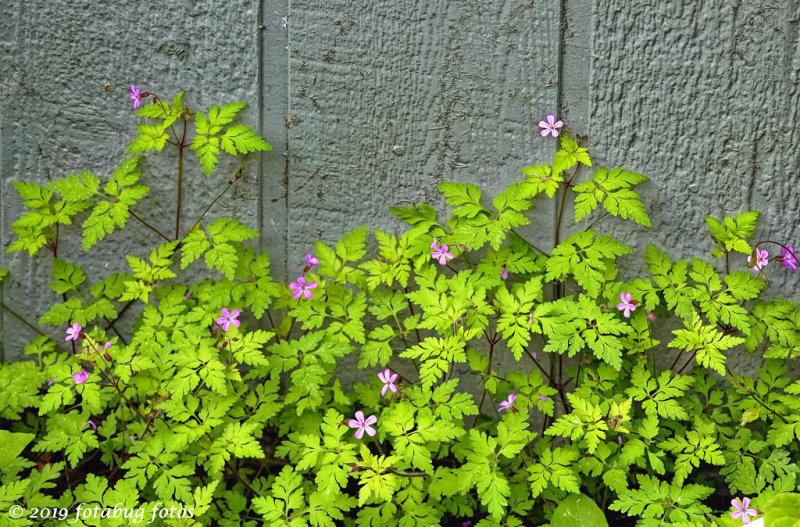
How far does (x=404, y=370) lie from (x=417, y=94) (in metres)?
1.12

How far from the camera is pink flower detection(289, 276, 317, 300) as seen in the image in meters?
2.75

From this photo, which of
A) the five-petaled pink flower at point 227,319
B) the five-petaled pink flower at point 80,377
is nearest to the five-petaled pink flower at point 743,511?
the five-petaled pink flower at point 227,319

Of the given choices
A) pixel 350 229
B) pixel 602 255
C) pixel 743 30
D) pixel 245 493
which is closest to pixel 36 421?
pixel 245 493

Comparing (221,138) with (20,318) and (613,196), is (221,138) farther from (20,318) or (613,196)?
(613,196)

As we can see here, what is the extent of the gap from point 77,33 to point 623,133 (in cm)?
217

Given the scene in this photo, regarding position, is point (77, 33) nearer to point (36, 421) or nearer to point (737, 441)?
point (36, 421)

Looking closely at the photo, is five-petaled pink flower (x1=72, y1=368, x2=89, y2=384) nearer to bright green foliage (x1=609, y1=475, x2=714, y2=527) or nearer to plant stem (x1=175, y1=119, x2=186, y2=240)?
plant stem (x1=175, y1=119, x2=186, y2=240)

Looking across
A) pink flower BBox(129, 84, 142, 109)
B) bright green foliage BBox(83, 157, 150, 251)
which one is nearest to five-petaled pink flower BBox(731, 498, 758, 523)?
bright green foliage BBox(83, 157, 150, 251)

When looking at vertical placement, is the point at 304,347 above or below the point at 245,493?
above

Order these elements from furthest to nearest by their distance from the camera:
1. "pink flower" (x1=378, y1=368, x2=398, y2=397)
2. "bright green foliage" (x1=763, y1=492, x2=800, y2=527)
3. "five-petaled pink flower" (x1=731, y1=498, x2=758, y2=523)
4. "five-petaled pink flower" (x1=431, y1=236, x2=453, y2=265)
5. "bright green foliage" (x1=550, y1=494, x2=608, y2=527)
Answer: "five-petaled pink flower" (x1=431, y1=236, x2=453, y2=265), "pink flower" (x1=378, y1=368, x2=398, y2=397), "bright green foliage" (x1=550, y1=494, x2=608, y2=527), "five-petaled pink flower" (x1=731, y1=498, x2=758, y2=523), "bright green foliage" (x1=763, y1=492, x2=800, y2=527)

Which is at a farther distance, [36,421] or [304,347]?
[36,421]

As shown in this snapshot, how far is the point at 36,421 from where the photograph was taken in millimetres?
2877

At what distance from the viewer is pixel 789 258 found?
2781 millimetres

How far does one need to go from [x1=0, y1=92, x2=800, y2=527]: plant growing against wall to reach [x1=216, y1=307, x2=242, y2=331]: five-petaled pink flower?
2.0 inches
